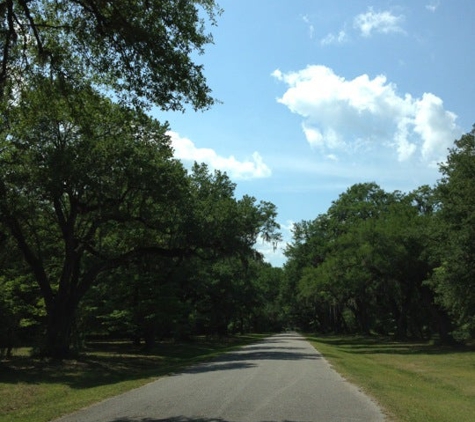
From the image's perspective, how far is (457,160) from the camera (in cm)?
2870

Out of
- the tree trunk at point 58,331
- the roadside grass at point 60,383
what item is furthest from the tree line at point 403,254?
the tree trunk at point 58,331

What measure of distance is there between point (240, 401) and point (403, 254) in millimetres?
31676

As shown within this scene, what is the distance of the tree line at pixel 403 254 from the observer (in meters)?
27.8

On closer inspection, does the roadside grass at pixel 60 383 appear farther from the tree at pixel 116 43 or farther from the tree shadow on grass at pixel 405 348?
the tree shadow on grass at pixel 405 348

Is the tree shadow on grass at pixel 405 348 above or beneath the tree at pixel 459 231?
beneath

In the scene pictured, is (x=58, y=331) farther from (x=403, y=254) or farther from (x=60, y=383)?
(x=403, y=254)

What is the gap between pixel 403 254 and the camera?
132 ft

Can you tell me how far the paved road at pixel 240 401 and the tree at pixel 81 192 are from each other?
899 centimetres

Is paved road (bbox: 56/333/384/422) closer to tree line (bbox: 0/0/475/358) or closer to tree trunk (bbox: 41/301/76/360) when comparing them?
tree line (bbox: 0/0/475/358)

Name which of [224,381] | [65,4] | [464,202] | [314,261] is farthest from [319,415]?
[314,261]

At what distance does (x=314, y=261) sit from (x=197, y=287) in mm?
32626

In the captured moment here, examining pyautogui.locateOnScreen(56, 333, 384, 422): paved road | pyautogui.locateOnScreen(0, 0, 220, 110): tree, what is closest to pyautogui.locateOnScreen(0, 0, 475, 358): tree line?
pyautogui.locateOnScreen(0, 0, 220, 110): tree

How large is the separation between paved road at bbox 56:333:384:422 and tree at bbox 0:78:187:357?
8.99 meters

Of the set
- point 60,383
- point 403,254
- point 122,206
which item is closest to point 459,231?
point 403,254
